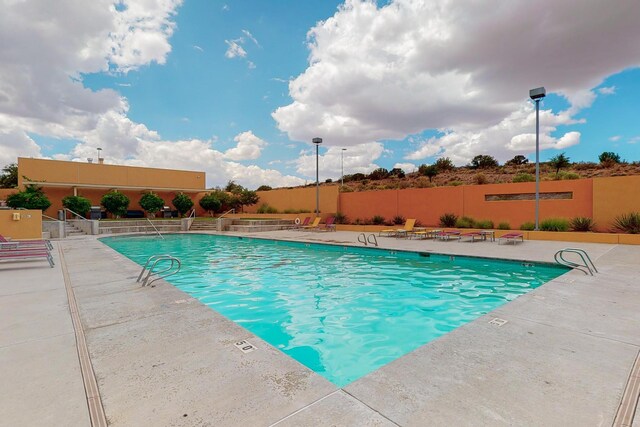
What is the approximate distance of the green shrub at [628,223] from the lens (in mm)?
11055

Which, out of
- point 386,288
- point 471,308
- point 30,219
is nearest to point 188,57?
point 30,219

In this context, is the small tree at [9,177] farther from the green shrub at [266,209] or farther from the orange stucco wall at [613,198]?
the orange stucco wall at [613,198]

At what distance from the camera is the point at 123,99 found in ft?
59.3

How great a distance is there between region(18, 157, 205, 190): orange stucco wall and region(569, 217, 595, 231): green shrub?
27437 mm

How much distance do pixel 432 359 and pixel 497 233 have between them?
12.5 metres

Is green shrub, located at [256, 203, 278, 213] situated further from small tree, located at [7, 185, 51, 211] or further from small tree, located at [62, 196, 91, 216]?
small tree, located at [7, 185, 51, 211]

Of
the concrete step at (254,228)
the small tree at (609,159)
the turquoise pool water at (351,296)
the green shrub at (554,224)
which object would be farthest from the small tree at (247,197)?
the small tree at (609,159)

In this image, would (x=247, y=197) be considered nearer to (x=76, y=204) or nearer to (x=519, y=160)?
(x=76, y=204)

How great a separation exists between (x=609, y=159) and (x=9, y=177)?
56130 millimetres

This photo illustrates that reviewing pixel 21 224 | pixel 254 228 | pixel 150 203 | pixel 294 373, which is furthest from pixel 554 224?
pixel 150 203

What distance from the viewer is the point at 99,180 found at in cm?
2481

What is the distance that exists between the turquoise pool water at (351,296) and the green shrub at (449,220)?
6575mm

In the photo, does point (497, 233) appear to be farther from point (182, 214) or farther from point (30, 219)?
point (182, 214)

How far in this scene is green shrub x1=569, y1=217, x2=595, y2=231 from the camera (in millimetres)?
12125
